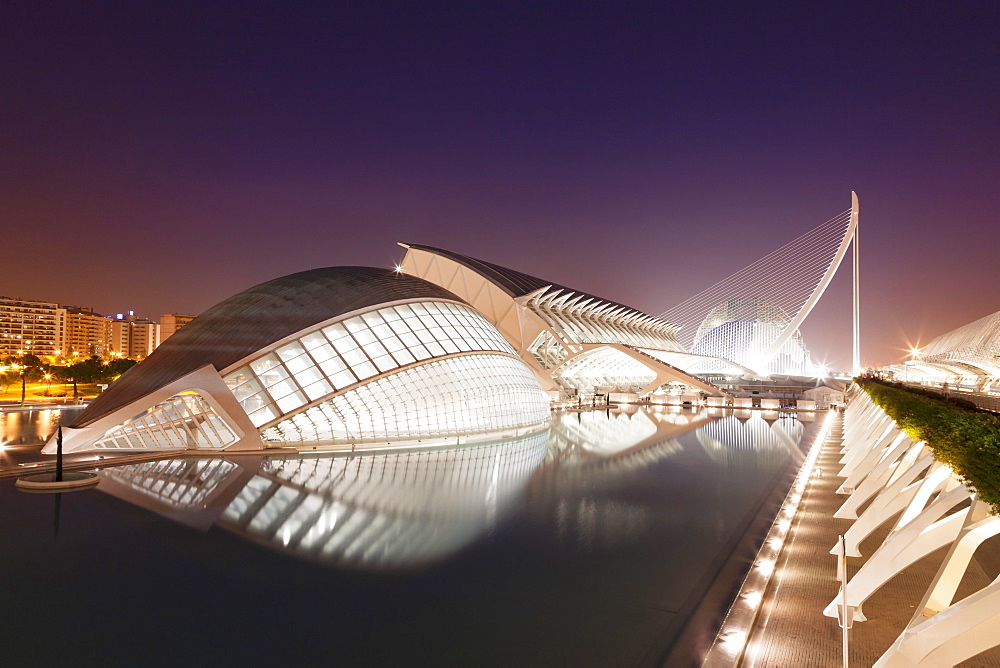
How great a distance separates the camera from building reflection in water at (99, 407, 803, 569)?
11.8 meters

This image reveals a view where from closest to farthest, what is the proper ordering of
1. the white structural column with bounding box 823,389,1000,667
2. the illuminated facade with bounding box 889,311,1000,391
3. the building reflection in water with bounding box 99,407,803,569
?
the white structural column with bounding box 823,389,1000,667 < the building reflection in water with bounding box 99,407,803,569 < the illuminated facade with bounding box 889,311,1000,391

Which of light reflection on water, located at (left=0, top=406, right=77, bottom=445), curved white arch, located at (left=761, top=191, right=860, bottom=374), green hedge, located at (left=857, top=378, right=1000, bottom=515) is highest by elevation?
curved white arch, located at (left=761, top=191, right=860, bottom=374)

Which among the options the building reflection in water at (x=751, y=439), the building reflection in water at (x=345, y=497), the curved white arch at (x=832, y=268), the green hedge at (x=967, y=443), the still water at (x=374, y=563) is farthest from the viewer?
the curved white arch at (x=832, y=268)

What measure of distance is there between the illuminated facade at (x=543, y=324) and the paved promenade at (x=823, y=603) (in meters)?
37.1

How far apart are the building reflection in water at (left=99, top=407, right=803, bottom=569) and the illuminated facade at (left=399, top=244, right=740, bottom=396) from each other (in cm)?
2660

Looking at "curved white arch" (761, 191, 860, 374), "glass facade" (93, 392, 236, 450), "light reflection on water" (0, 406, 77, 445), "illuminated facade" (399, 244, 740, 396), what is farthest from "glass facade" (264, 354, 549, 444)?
"curved white arch" (761, 191, 860, 374)

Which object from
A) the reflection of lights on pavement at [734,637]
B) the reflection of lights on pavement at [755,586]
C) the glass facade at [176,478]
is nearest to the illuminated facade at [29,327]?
the glass facade at [176,478]

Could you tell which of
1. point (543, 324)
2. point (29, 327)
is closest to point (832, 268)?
point (543, 324)

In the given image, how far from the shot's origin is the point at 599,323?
2793 inches

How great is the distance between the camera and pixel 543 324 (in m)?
54.8

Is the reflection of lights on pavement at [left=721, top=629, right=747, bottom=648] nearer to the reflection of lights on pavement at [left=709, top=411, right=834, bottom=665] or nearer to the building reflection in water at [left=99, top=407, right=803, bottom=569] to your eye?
the reflection of lights on pavement at [left=709, top=411, right=834, bottom=665]

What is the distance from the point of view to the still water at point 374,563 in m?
7.50

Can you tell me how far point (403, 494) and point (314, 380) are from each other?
916cm

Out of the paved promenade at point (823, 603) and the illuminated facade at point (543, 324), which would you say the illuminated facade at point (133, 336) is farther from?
the paved promenade at point (823, 603)
